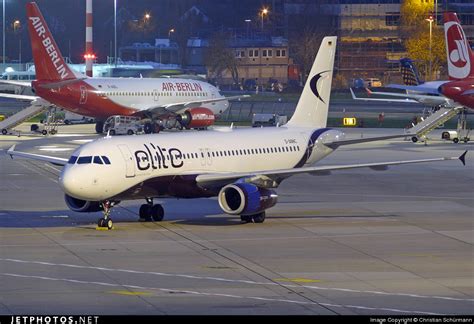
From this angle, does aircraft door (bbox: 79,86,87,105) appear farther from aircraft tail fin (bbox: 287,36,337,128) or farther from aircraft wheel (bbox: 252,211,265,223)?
aircraft wheel (bbox: 252,211,265,223)

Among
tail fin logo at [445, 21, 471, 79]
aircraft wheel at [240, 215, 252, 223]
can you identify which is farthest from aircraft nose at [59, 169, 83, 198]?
tail fin logo at [445, 21, 471, 79]

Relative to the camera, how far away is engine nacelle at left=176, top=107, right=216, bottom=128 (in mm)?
98875

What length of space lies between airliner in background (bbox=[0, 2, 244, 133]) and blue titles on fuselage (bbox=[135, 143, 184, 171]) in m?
50.2

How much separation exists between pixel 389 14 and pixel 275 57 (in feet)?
67.3

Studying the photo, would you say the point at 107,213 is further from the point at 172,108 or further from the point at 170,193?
the point at 172,108

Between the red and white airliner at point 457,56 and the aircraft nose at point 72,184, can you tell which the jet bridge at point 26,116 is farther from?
the aircraft nose at point 72,184

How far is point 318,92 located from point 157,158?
12757 millimetres

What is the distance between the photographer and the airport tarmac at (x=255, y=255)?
97.0ft

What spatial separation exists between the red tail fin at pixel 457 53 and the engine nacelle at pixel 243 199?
45525 millimetres

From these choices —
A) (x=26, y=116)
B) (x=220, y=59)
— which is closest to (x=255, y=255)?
(x=26, y=116)

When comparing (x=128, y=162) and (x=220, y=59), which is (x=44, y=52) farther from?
(x=220, y=59)

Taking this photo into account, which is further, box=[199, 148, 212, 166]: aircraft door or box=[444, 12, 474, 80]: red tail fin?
box=[444, 12, 474, 80]: red tail fin

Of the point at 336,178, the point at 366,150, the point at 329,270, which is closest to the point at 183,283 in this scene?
the point at 329,270

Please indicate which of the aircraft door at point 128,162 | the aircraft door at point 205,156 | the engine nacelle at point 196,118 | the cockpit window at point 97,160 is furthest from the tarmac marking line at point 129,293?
the engine nacelle at point 196,118
